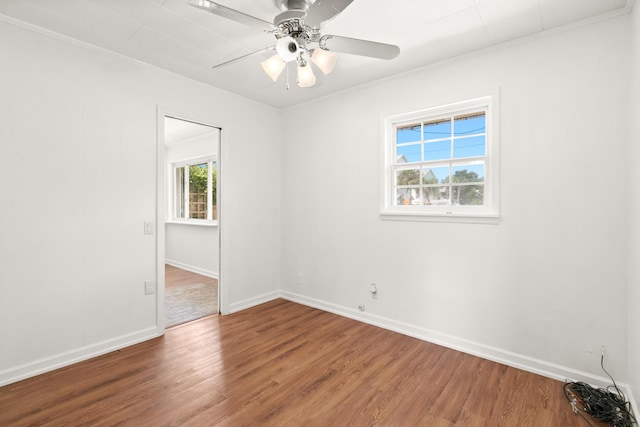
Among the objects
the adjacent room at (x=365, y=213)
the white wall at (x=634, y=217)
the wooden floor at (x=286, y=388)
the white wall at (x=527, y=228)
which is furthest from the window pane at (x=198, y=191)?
the white wall at (x=634, y=217)

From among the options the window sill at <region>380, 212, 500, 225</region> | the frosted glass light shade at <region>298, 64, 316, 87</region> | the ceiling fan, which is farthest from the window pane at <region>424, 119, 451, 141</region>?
the frosted glass light shade at <region>298, 64, 316, 87</region>

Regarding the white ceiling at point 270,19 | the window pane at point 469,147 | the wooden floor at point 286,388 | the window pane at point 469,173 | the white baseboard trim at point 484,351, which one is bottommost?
the wooden floor at point 286,388

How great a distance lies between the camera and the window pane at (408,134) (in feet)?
10.2

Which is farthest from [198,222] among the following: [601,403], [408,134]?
[601,403]

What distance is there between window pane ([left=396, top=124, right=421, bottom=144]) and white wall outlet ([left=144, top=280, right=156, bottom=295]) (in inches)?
113

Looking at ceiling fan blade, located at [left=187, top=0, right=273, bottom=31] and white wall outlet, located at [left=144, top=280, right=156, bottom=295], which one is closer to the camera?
ceiling fan blade, located at [left=187, top=0, right=273, bottom=31]

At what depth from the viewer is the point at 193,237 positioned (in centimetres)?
579

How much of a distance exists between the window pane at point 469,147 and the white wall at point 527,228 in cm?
21

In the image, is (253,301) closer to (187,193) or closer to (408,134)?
(408,134)

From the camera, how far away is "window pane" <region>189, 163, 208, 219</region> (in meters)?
5.82

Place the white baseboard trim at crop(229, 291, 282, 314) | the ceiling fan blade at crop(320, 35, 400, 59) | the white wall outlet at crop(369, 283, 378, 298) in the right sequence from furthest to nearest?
the white baseboard trim at crop(229, 291, 282, 314), the white wall outlet at crop(369, 283, 378, 298), the ceiling fan blade at crop(320, 35, 400, 59)

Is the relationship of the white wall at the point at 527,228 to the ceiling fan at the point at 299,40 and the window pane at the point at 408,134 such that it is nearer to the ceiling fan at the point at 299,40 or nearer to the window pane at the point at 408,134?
the window pane at the point at 408,134

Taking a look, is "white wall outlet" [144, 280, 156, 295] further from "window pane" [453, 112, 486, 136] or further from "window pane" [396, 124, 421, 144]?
"window pane" [453, 112, 486, 136]

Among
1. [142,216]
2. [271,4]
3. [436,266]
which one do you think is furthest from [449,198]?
[142,216]
